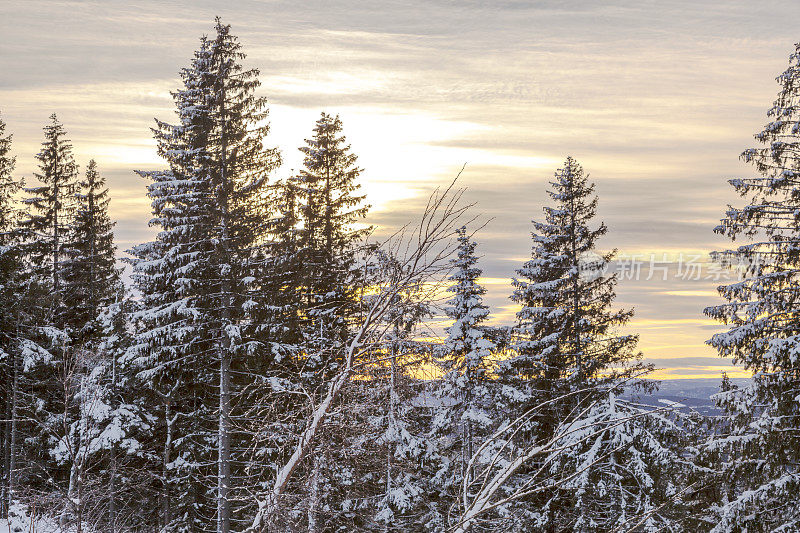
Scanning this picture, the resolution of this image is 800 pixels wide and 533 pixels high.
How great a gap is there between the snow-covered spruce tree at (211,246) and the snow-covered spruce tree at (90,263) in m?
9.19

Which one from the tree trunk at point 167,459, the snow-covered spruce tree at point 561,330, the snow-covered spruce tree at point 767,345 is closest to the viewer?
the snow-covered spruce tree at point 767,345

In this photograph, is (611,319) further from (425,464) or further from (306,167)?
(306,167)

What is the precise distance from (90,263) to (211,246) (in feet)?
38.5

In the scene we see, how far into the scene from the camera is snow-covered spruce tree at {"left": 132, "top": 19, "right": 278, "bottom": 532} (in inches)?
825

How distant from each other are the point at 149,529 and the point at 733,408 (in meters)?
24.7

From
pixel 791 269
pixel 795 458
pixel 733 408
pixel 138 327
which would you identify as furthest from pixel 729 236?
pixel 138 327

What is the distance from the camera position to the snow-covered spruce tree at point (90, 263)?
30891mm

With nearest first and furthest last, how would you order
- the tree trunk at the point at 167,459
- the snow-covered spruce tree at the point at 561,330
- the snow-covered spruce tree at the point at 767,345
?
the snow-covered spruce tree at the point at 767,345, the snow-covered spruce tree at the point at 561,330, the tree trunk at the point at 167,459

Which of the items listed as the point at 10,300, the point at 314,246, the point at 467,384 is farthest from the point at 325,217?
the point at 10,300

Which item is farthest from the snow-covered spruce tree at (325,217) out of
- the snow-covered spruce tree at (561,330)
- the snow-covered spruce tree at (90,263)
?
the snow-covered spruce tree at (90,263)

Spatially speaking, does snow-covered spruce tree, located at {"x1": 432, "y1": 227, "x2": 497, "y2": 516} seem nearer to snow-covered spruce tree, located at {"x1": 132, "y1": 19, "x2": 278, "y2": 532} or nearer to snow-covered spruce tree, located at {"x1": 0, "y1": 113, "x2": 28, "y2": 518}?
snow-covered spruce tree, located at {"x1": 132, "y1": 19, "x2": 278, "y2": 532}

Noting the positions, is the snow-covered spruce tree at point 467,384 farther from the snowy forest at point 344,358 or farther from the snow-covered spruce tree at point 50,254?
the snow-covered spruce tree at point 50,254

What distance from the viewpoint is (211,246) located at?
22.0 metres

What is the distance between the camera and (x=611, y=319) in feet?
77.7
